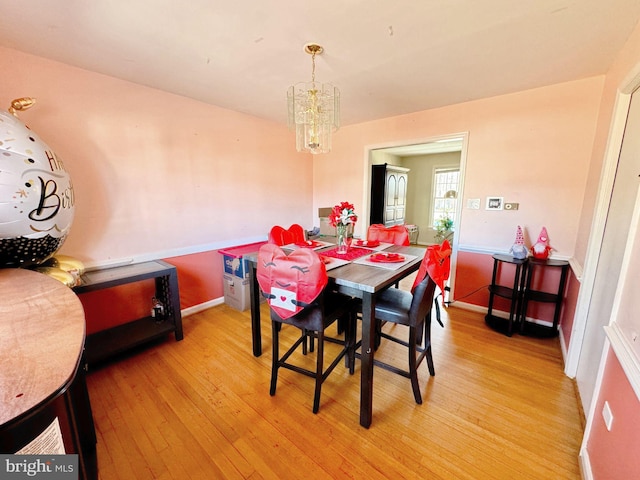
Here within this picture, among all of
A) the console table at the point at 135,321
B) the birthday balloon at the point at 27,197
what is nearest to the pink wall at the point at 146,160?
the console table at the point at 135,321

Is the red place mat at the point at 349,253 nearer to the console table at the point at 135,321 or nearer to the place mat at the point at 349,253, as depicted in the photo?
the place mat at the point at 349,253

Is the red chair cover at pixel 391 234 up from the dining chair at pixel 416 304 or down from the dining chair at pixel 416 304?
up

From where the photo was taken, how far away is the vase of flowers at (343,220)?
210cm

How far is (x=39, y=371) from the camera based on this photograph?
1.92 ft

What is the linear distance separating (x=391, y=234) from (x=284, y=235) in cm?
109

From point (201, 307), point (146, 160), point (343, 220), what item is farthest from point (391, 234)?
point (146, 160)

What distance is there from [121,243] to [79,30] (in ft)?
5.22

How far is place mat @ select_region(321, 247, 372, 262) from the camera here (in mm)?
2072

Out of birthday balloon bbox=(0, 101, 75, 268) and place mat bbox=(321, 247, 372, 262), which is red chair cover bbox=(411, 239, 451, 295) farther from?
birthday balloon bbox=(0, 101, 75, 268)

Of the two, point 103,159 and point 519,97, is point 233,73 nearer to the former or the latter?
point 103,159

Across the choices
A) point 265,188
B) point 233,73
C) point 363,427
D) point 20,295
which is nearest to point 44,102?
point 233,73

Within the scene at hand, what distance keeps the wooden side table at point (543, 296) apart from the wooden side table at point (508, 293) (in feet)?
0.19

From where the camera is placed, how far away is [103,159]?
225 cm

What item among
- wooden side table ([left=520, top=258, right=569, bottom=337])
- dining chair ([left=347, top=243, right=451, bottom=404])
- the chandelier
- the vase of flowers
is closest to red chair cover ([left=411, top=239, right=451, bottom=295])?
dining chair ([left=347, top=243, right=451, bottom=404])
